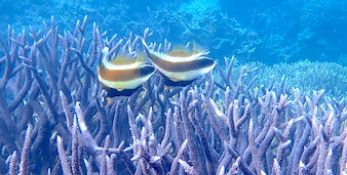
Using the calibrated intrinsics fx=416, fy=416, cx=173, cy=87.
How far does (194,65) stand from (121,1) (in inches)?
427

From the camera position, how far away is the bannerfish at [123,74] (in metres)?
2.81

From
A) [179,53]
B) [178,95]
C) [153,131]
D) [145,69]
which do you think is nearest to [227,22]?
[178,95]

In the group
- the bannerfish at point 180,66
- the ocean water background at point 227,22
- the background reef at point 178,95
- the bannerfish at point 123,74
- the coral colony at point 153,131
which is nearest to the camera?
the coral colony at point 153,131

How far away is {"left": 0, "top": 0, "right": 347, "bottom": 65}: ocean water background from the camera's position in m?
11.9

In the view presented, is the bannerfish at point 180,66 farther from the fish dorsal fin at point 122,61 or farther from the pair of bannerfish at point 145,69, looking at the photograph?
the fish dorsal fin at point 122,61

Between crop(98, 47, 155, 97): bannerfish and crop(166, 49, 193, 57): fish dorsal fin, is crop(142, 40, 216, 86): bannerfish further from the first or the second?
crop(98, 47, 155, 97): bannerfish

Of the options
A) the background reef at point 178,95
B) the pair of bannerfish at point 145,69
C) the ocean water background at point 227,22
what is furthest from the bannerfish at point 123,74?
the ocean water background at point 227,22

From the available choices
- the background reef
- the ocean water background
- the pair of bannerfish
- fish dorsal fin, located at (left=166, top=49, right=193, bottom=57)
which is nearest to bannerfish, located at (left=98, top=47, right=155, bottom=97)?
the pair of bannerfish

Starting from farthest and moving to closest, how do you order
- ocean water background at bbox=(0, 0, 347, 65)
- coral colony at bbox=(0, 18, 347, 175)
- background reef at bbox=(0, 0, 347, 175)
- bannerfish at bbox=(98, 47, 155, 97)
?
ocean water background at bbox=(0, 0, 347, 65) < bannerfish at bbox=(98, 47, 155, 97) < background reef at bbox=(0, 0, 347, 175) < coral colony at bbox=(0, 18, 347, 175)

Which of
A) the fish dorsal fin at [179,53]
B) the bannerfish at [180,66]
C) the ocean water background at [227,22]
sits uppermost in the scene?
the ocean water background at [227,22]

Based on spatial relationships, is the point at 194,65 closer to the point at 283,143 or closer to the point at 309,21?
the point at 283,143

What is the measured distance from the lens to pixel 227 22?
12.3 meters

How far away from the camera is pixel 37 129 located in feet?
11.4

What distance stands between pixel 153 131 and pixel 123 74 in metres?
0.58
